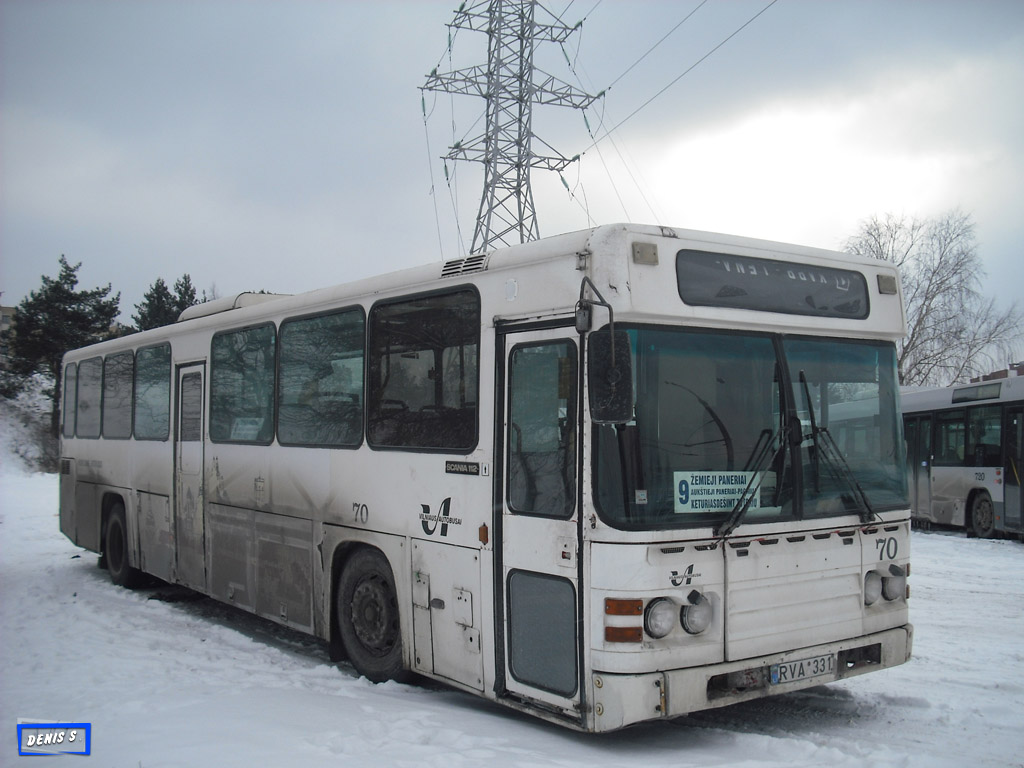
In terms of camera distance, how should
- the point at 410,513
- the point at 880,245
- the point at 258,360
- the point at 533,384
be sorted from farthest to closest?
1. the point at 880,245
2. the point at 258,360
3. the point at 410,513
4. the point at 533,384

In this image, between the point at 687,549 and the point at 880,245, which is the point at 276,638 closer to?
the point at 687,549

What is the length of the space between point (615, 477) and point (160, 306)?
1829 inches

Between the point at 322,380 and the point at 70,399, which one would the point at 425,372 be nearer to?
the point at 322,380

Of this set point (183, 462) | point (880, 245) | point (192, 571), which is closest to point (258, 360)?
point (183, 462)

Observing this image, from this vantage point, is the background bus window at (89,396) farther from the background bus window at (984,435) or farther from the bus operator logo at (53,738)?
the background bus window at (984,435)

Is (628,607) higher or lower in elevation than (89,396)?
lower

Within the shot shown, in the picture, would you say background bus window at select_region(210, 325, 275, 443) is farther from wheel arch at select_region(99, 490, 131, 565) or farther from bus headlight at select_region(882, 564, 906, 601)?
bus headlight at select_region(882, 564, 906, 601)

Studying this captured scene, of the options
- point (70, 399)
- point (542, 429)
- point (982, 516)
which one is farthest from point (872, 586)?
point (982, 516)

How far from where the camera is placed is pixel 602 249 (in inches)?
207

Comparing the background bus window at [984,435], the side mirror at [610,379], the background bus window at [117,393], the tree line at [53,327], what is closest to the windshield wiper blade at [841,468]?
the side mirror at [610,379]

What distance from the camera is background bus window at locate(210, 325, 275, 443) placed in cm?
868

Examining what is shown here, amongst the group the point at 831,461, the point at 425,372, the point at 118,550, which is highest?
the point at 425,372

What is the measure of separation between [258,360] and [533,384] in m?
4.12

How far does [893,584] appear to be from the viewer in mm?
6051
